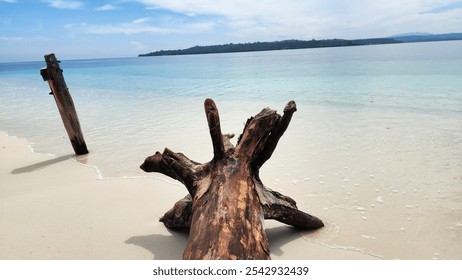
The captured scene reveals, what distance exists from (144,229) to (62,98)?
4.61 m

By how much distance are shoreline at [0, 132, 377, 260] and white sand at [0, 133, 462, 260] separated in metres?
0.01

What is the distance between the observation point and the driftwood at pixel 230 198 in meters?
2.60

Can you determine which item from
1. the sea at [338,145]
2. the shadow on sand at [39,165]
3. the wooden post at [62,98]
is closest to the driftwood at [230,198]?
the sea at [338,145]

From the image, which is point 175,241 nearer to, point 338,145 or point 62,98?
point 338,145

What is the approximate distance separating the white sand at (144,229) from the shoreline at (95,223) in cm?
1

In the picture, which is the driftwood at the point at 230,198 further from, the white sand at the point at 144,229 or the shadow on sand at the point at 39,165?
the shadow on sand at the point at 39,165

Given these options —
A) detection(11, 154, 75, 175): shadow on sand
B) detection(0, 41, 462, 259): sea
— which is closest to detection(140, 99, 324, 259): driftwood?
detection(0, 41, 462, 259): sea

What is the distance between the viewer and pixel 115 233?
385 centimetres

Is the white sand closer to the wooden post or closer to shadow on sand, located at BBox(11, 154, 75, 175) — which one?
shadow on sand, located at BBox(11, 154, 75, 175)

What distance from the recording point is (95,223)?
161 inches

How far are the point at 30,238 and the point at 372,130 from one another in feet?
24.8
